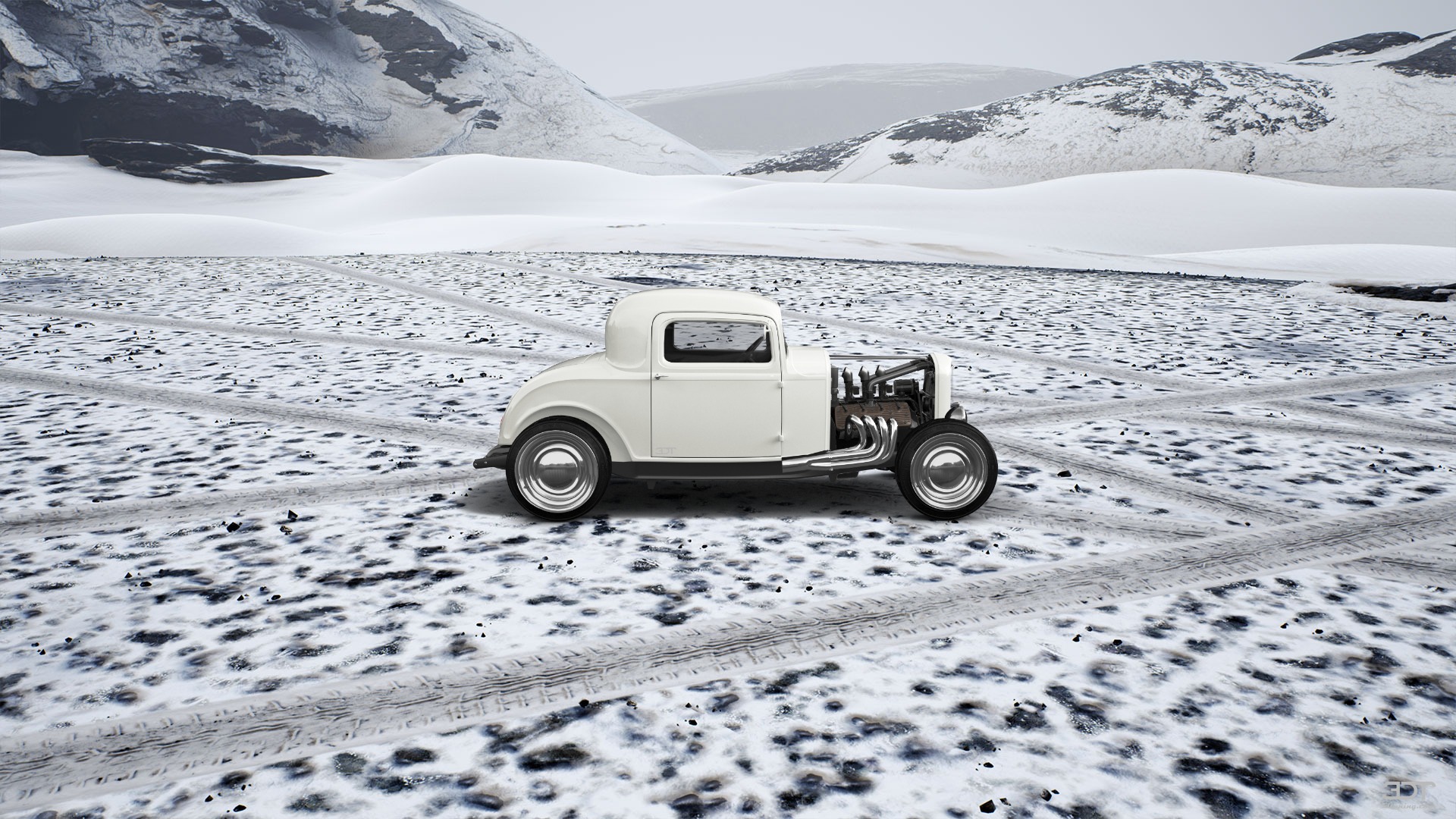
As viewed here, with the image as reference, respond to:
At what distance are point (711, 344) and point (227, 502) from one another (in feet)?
9.87

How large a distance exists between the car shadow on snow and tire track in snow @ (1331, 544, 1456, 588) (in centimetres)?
225

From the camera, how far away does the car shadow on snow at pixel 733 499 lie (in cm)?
552

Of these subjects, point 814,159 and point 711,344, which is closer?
point 711,344

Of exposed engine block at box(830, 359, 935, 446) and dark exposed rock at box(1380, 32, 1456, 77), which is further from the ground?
dark exposed rock at box(1380, 32, 1456, 77)

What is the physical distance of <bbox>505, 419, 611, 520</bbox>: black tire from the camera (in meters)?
5.13

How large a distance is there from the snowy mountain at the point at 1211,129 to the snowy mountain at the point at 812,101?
10465 cm

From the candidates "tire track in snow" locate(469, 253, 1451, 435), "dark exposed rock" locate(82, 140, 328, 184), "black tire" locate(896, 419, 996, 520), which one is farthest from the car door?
"dark exposed rock" locate(82, 140, 328, 184)

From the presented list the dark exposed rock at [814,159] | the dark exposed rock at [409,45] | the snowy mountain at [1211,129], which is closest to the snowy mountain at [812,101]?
the dark exposed rock at [409,45]

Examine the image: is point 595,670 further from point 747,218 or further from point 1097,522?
point 747,218

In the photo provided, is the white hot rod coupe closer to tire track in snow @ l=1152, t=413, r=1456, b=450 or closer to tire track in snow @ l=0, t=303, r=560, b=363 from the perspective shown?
tire track in snow @ l=1152, t=413, r=1456, b=450

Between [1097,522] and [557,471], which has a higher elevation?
[557,471]

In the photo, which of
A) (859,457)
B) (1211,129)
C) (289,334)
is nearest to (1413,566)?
(859,457)

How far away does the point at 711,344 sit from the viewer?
532cm

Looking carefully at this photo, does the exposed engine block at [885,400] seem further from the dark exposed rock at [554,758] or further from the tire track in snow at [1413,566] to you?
the dark exposed rock at [554,758]
